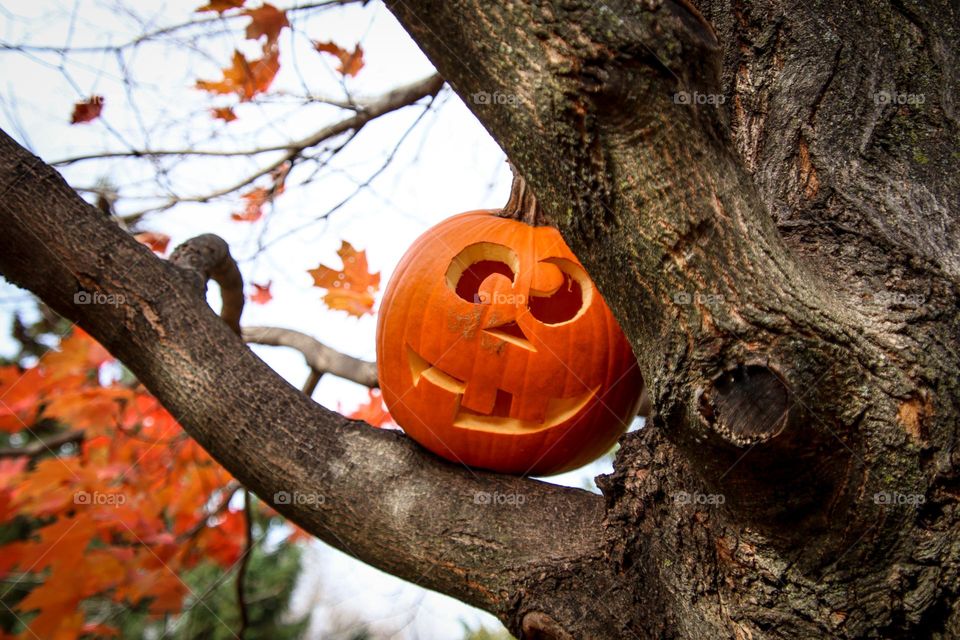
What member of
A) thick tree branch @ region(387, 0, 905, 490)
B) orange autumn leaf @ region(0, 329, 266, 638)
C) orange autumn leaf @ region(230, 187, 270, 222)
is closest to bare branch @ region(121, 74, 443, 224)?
orange autumn leaf @ region(230, 187, 270, 222)

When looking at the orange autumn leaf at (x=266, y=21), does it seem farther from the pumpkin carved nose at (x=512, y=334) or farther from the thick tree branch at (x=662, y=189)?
the thick tree branch at (x=662, y=189)

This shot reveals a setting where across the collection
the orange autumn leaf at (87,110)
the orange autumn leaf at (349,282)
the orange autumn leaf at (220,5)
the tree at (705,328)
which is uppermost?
the orange autumn leaf at (220,5)

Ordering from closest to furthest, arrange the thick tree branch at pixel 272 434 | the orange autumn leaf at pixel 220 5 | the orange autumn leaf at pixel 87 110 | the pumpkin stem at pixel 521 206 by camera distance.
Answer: the thick tree branch at pixel 272 434 < the pumpkin stem at pixel 521 206 < the orange autumn leaf at pixel 220 5 < the orange autumn leaf at pixel 87 110

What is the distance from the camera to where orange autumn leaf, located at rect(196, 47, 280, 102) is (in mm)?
3254

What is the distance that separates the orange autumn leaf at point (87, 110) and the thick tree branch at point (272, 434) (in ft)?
4.28

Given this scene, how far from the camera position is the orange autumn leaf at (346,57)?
10.5ft

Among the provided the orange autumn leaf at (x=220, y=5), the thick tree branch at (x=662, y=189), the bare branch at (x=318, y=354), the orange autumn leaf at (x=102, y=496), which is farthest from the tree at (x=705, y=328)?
the orange autumn leaf at (x=102, y=496)

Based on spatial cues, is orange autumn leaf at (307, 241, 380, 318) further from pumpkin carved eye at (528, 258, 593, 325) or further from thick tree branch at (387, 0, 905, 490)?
thick tree branch at (387, 0, 905, 490)

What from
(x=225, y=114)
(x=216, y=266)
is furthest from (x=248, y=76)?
(x=216, y=266)

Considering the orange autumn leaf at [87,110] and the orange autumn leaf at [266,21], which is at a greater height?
the orange autumn leaf at [266,21]

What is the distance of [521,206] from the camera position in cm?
226

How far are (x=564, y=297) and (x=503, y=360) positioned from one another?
0.32 m

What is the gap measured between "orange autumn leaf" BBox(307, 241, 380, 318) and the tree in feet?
3.58

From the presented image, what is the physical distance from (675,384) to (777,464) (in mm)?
209
